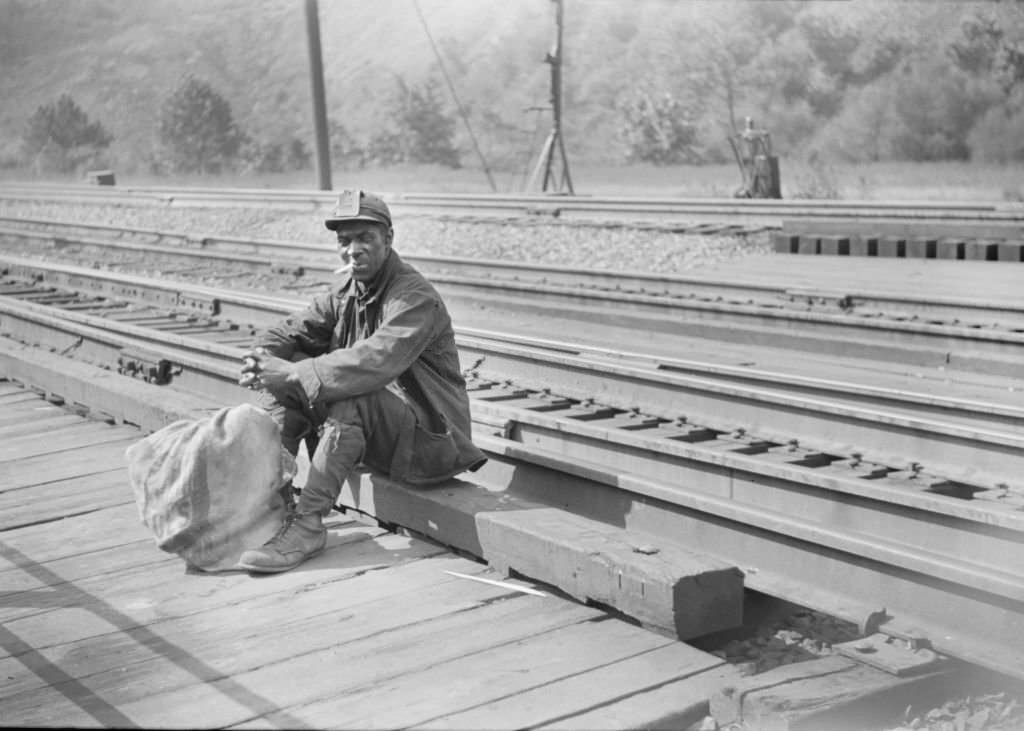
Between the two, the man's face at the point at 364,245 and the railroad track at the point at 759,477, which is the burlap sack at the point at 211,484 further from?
the railroad track at the point at 759,477

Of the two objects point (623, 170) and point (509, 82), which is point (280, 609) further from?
point (509, 82)

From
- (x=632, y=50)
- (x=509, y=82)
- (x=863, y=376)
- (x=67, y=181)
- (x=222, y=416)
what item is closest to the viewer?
(x=222, y=416)

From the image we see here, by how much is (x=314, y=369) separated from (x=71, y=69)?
136 feet

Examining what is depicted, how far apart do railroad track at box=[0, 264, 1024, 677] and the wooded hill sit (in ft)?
78.4

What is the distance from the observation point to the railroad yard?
391 cm

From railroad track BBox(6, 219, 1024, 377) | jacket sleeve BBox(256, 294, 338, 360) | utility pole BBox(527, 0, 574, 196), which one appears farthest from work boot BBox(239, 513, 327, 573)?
utility pole BBox(527, 0, 574, 196)

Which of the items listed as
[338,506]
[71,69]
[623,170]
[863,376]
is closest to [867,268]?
[863,376]

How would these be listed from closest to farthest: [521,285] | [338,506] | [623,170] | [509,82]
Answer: [338,506] < [521,285] < [623,170] < [509,82]

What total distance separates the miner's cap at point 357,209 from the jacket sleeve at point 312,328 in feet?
1.64

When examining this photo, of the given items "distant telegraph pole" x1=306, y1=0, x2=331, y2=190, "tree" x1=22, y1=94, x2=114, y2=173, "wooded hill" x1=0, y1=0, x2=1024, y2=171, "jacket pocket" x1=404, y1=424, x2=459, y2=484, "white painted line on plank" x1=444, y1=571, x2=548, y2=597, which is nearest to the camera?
"white painted line on plank" x1=444, y1=571, x2=548, y2=597

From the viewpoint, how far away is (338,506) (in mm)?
6074

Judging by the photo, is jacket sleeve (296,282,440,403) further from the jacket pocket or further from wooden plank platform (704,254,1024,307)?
wooden plank platform (704,254,1024,307)

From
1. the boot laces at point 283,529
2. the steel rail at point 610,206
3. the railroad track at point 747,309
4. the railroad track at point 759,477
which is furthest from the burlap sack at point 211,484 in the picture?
the steel rail at point 610,206

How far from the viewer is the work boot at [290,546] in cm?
502
